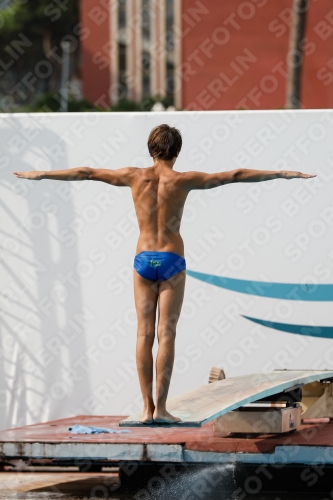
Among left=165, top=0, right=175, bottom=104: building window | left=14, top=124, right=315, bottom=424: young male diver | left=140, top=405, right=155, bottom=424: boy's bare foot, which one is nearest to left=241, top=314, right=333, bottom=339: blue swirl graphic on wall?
left=14, top=124, right=315, bottom=424: young male diver

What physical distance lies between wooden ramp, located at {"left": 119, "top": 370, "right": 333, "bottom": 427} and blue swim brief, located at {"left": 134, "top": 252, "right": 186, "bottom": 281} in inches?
34.3

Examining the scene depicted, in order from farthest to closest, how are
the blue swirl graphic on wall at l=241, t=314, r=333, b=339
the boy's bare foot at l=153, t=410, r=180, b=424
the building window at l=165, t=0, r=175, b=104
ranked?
Answer: the building window at l=165, t=0, r=175, b=104
the blue swirl graphic on wall at l=241, t=314, r=333, b=339
the boy's bare foot at l=153, t=410, r=180, b=424

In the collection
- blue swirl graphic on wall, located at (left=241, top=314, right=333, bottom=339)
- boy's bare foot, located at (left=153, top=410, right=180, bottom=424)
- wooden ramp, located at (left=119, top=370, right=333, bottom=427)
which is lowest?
boy's bare foot, located at (left=153, top=410, right=180, bottom=424)

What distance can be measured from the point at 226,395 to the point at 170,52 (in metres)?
51.1

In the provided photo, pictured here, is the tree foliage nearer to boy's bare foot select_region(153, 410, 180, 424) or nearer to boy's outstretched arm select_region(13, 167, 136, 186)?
boy's outstretched arm select_region(13, 167, 136, 186)

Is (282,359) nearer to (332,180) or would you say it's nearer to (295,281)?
(295,281)

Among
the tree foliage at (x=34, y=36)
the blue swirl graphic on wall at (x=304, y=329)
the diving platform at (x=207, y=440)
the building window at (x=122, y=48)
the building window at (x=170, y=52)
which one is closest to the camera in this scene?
the diving platform at (x=207, y=440)

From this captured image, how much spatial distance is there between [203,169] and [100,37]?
44.4 metres

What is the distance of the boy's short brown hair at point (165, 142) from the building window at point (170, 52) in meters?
47.0

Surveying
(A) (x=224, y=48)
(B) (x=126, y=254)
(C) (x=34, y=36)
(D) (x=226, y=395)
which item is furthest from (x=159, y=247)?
(C) (x=34, y=36)

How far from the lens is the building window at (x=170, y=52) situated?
174 feet

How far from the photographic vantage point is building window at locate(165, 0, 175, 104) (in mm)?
53000

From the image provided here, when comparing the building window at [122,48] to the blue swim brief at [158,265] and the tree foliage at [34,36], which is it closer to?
the tree foliage at [34,36]

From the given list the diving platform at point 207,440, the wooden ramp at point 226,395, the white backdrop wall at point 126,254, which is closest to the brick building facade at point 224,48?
the white backdrop wall at point 126,254
